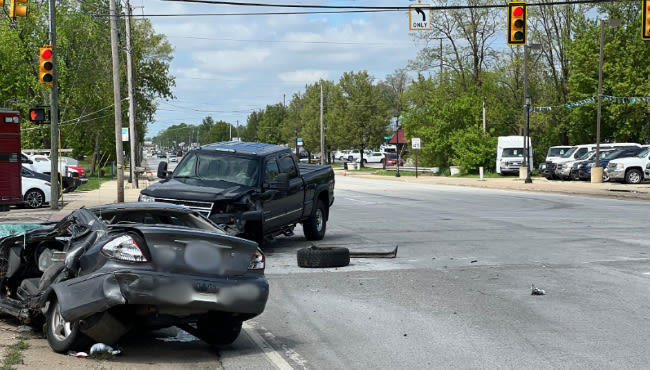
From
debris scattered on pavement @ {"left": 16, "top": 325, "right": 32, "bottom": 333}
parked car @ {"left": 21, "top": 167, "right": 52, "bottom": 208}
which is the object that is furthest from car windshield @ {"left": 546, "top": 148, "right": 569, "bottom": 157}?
debris scattered on pavement @ {"left": 16, "top": 325, "right": 32, "bottom": 333}

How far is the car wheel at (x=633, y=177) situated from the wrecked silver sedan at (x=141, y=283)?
3591 centimetres

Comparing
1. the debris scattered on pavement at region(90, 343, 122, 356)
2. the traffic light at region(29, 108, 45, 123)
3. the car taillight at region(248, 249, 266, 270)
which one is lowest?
the debris scattered on pavement at region(90, 343, 122, 356)

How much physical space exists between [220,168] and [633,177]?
30364 millimetres

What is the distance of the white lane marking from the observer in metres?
6.75

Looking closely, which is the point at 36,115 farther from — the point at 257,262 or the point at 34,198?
the point at 257,262

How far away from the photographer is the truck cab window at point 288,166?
15.4 m

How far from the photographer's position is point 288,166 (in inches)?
616

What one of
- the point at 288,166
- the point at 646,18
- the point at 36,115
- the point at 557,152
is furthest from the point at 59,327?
the point at 557,152

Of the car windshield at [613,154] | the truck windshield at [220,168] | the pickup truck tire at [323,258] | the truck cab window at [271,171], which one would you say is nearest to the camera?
the pickup truck tire at [323,258]

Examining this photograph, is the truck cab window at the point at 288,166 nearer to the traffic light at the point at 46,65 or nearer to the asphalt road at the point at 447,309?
the asphalt road at the point at 447,309

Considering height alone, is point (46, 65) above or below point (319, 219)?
above

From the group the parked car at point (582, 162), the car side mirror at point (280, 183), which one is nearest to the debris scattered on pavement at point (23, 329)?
the car side mirror at point (280, 183)

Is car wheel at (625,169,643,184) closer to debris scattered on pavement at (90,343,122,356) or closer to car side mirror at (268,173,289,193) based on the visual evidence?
car side mirror at (268,173,289,193)

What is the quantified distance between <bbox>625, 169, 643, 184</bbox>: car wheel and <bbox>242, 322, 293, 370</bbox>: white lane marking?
114 ft
